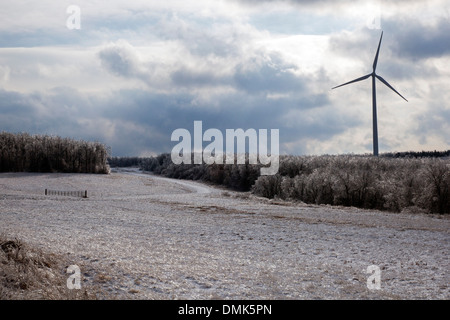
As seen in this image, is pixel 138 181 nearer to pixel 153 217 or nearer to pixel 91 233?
pixel 153 217

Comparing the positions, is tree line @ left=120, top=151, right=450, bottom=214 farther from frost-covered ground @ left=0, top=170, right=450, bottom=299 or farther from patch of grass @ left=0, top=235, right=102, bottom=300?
patch of grass @ left=0, top=235, right=102, bottom=300

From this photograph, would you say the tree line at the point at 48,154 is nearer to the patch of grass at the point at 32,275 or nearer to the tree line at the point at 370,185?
the tree line at the point at 370,185

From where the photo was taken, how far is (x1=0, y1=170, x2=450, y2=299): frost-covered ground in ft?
28.3

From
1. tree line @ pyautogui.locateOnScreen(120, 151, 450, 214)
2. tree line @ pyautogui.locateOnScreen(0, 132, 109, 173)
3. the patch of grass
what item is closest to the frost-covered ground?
the patch of grass

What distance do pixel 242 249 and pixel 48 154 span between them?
4029 centimetres

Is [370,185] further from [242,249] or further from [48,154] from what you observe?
[48,154]

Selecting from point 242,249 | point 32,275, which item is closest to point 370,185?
point 242,249

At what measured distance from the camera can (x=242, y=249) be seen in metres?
12.3

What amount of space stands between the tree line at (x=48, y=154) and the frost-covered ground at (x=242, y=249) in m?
26.5

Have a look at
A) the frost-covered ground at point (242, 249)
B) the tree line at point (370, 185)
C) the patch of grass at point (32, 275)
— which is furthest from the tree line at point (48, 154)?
the patch of grass at point (32, 275)

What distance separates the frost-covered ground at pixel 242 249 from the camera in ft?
28.3

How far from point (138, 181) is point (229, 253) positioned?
34.0 meters

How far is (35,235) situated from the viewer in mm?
12391

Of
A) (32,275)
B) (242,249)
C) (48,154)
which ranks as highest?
(48,154)
